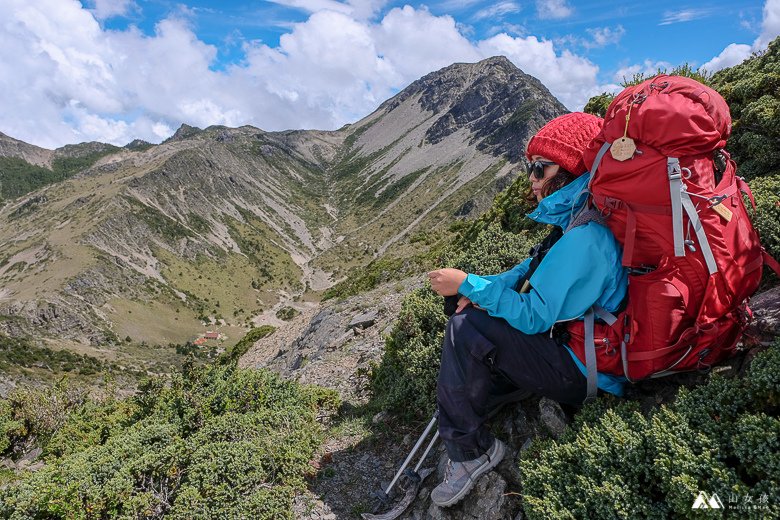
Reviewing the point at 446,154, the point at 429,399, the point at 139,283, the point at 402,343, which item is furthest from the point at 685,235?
the point at 446,154

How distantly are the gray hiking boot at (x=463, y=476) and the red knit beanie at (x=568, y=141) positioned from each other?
2.54 meters

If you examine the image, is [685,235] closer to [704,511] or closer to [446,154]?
[704,511]

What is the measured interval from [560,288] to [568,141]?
1.25 meters

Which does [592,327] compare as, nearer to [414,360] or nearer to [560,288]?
[560,288]

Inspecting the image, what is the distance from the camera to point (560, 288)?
298 cm

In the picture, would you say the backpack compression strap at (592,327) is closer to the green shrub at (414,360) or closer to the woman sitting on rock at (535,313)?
the woman sitting on rock at (535,313)

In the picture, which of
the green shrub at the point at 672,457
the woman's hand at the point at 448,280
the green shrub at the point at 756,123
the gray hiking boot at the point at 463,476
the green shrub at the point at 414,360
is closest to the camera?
the green shrub at the point at 672,457

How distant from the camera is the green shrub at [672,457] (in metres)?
2.41

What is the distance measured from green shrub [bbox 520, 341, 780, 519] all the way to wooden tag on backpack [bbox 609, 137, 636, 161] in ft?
5.27

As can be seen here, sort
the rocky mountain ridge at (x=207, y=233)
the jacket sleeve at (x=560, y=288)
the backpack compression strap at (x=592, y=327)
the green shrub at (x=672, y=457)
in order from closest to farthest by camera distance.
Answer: the green shrub at (x=672, y=457) < the jacket sleeve at (x=560, y=288) < the backpack compression strap at (x=592, y=327) < the rocky mountain ridge at (x=207, y=233)

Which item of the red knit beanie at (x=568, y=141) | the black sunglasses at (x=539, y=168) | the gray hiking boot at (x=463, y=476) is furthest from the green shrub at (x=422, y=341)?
the red knit beanie at (x=568, y=141)

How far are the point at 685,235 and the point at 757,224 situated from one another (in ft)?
6.69

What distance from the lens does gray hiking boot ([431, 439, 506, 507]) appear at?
373cm

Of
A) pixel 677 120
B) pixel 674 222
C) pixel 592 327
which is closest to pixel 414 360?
pixel 592 327
